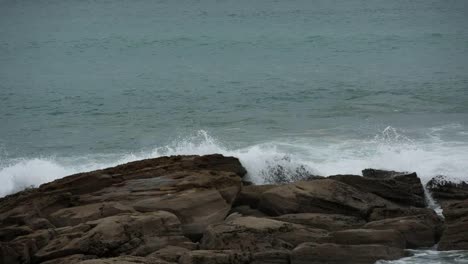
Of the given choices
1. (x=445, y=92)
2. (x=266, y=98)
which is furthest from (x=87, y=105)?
(x=445, y=92)

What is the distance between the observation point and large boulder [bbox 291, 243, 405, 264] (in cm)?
1367

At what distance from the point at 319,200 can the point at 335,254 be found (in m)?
2.34

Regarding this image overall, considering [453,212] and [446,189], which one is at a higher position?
[446,189]

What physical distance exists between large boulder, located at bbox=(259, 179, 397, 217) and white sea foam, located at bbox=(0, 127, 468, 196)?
252cm

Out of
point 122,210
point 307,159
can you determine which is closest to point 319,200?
point 122,210

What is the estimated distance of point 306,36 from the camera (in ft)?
166

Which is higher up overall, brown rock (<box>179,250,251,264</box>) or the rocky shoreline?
the rocky shoreline

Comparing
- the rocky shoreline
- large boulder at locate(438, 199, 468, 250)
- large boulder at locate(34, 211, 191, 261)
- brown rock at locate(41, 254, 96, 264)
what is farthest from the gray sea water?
brown rock at locate(41, 254, 96, 264)

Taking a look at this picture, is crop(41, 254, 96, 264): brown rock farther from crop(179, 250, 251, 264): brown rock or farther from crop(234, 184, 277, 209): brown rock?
crop(234, 184, 277, 209): brown rock

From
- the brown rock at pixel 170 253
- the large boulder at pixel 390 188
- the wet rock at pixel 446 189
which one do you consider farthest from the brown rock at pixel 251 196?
the wet rock at pixel 446 189

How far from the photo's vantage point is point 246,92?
1323 inches

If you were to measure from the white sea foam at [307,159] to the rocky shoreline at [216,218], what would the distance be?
171cm

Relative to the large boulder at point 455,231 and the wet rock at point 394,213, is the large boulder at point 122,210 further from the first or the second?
the large boulder at point 455,231

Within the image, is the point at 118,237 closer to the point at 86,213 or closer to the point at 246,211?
the point at 86,213
